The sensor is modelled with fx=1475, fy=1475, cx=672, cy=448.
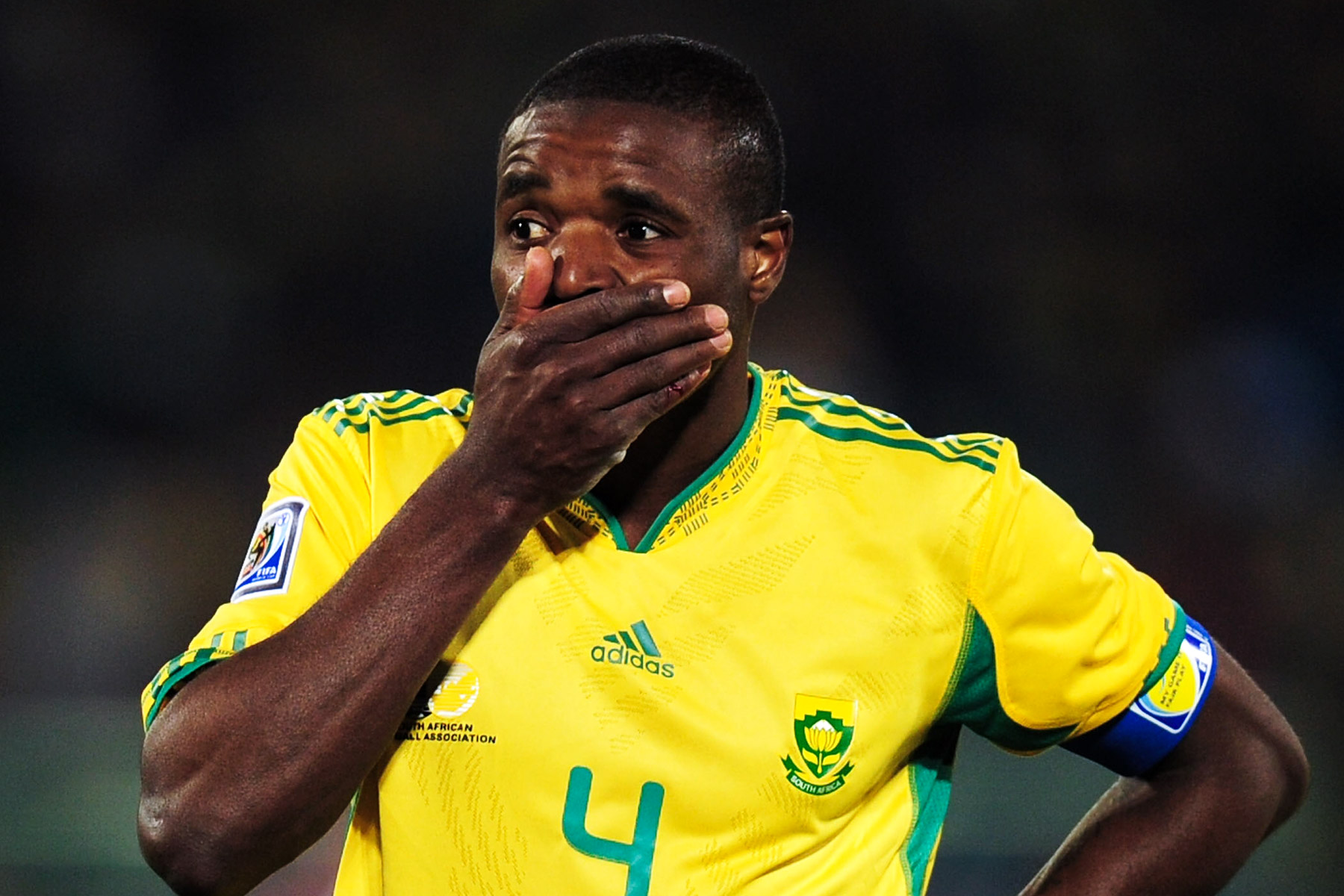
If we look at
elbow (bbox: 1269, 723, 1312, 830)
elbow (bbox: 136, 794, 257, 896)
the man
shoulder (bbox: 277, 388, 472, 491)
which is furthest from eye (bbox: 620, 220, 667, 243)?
elbow (bbox: 1269, 723, 1312, 830)

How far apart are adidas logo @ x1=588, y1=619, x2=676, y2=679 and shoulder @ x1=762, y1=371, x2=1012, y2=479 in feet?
1.42

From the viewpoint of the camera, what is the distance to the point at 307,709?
1.69 meters

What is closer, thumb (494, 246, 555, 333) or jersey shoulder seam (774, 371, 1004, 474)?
thumb (494, 246, 555, 333)

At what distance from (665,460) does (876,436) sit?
0.33 meters

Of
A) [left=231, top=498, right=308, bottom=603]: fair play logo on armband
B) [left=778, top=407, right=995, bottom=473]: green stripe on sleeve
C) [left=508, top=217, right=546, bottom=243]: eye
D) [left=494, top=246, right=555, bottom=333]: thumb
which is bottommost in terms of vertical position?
[left=231, top=498, right=308, bottom=603]: fair play logo on armband

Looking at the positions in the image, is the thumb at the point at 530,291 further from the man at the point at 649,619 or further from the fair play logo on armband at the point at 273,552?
the fair play logo on armband at the point at 273,552

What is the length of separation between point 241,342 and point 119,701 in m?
1.69

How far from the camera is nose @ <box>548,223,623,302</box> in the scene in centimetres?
189

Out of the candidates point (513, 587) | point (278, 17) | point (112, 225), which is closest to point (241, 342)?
point (112, 225)

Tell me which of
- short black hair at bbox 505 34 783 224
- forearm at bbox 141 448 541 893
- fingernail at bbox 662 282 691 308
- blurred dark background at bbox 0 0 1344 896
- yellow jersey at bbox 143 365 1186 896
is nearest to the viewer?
forearm at bbox 141 448 541 893

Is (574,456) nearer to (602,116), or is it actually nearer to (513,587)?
(513,587)

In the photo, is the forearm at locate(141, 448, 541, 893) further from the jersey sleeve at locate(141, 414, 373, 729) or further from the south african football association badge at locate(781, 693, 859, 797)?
the south african football association badge at locate(781, 693, 859, 797)

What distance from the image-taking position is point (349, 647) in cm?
171

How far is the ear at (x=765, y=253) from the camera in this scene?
2.23 meters
